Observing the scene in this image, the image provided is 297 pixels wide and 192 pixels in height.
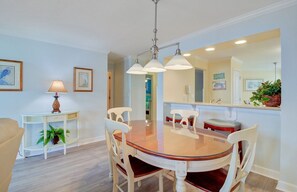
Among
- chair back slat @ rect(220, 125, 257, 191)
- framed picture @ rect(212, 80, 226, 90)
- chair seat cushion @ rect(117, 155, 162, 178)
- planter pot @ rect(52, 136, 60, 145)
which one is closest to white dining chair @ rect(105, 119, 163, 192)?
chair seat cushion @ rect(117, 155, 162, 178)

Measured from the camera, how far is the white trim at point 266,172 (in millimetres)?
2222

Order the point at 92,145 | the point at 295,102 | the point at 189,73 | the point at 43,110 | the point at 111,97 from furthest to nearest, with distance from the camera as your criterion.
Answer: the point at 111,97, the point at 189,73, the point at 92,145, the point at 43,110, the point at 295,102

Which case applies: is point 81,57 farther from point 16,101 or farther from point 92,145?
point 92,145

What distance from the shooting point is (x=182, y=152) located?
4.15 feet

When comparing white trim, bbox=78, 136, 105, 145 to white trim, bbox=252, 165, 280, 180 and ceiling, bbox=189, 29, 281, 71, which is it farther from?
white trim, bbox=252, 165, 280, 180

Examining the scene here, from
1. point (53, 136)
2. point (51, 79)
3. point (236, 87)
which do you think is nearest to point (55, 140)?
point (53, 136)

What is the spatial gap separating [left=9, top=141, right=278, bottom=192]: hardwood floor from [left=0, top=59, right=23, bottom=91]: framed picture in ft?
4.50

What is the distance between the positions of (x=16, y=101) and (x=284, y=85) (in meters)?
4.34

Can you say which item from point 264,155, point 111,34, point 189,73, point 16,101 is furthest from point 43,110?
point 264,155

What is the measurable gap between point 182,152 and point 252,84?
7.47 metres

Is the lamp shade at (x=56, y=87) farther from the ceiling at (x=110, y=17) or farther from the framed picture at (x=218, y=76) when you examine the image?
the framed picture at (x=218, y=76)

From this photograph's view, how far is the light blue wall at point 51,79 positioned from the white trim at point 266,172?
3.41 metres

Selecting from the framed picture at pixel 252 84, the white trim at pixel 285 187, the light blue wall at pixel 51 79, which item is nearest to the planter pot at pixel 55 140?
the light blue wall at pixel 51 79

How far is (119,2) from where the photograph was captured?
6.40ft
